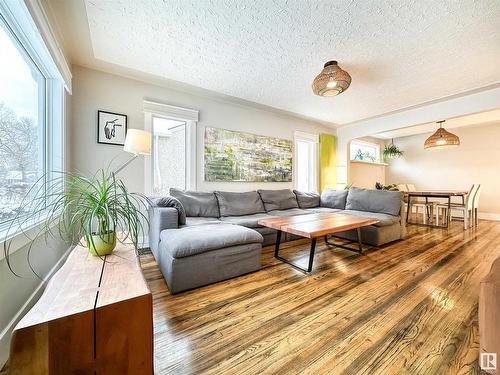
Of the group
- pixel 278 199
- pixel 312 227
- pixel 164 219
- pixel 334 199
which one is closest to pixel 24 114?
pixel 164 219

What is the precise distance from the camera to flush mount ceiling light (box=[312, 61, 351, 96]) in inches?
88.4

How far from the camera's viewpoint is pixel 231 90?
326 centimetres

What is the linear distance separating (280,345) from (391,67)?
3.14 m

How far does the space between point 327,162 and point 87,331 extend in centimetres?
519

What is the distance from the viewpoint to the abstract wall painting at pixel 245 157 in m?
3.58

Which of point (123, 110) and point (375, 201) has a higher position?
point (123, 110)

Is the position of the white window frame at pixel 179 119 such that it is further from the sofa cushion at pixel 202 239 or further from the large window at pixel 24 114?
the sofa cushion at pixel 202 239

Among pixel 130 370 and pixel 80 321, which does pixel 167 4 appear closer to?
pixel 80 321

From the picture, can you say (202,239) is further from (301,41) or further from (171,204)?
(301,41)

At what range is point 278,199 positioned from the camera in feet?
12.9

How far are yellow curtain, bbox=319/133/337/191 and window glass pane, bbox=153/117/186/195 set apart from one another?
10.7ft

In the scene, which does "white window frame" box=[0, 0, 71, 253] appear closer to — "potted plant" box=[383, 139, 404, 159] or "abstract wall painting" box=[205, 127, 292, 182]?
"abstract wall painting" box=[205, 127, 292, 182]

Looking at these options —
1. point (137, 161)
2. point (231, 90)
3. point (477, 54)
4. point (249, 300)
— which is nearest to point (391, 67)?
point (477, 54)

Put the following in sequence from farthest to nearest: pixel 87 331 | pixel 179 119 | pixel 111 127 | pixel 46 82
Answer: pixel 179 119
pixel 111 127
pixel 46 82
pixel 87 331
